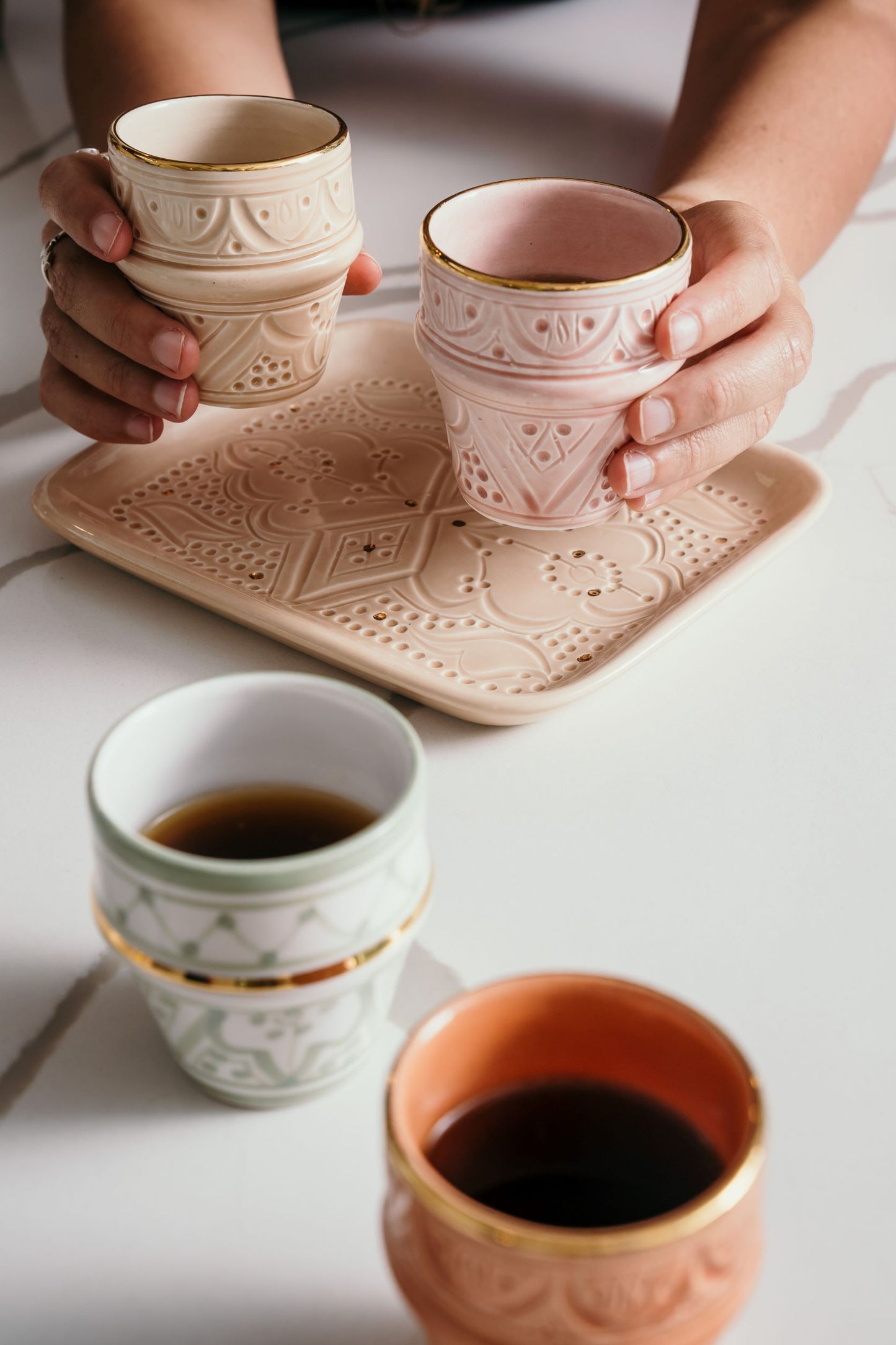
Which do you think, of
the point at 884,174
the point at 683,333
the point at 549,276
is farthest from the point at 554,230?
the point at 884,174

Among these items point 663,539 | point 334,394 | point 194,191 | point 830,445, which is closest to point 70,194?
point 194,191

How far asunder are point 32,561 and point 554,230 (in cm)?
34

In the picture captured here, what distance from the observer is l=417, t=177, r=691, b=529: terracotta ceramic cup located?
1.94 feet

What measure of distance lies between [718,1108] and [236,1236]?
0.17m

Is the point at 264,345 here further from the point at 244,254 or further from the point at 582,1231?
the point at 582,1231

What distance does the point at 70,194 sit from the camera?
2.33 feet

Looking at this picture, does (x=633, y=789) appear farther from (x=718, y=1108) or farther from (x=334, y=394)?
(x=334, y=394)

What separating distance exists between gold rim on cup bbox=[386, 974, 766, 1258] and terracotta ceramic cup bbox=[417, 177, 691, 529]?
1.19 feet

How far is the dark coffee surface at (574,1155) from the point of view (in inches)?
14.3

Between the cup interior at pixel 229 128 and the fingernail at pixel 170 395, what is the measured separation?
13 centimetres

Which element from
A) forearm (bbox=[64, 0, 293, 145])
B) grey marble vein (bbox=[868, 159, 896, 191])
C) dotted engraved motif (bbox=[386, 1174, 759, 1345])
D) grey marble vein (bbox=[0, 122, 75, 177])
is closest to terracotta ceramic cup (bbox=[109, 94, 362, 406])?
forearm (bbox=[64, 0, 293, 145])

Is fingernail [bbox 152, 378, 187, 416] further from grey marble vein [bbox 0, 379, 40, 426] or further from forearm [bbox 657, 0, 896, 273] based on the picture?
forearm [bbox 657, 0, 896, 273]

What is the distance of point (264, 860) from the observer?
0.45m

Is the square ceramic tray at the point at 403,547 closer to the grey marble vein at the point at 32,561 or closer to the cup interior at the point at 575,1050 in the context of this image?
the grey marble vein at the point at 32,561
